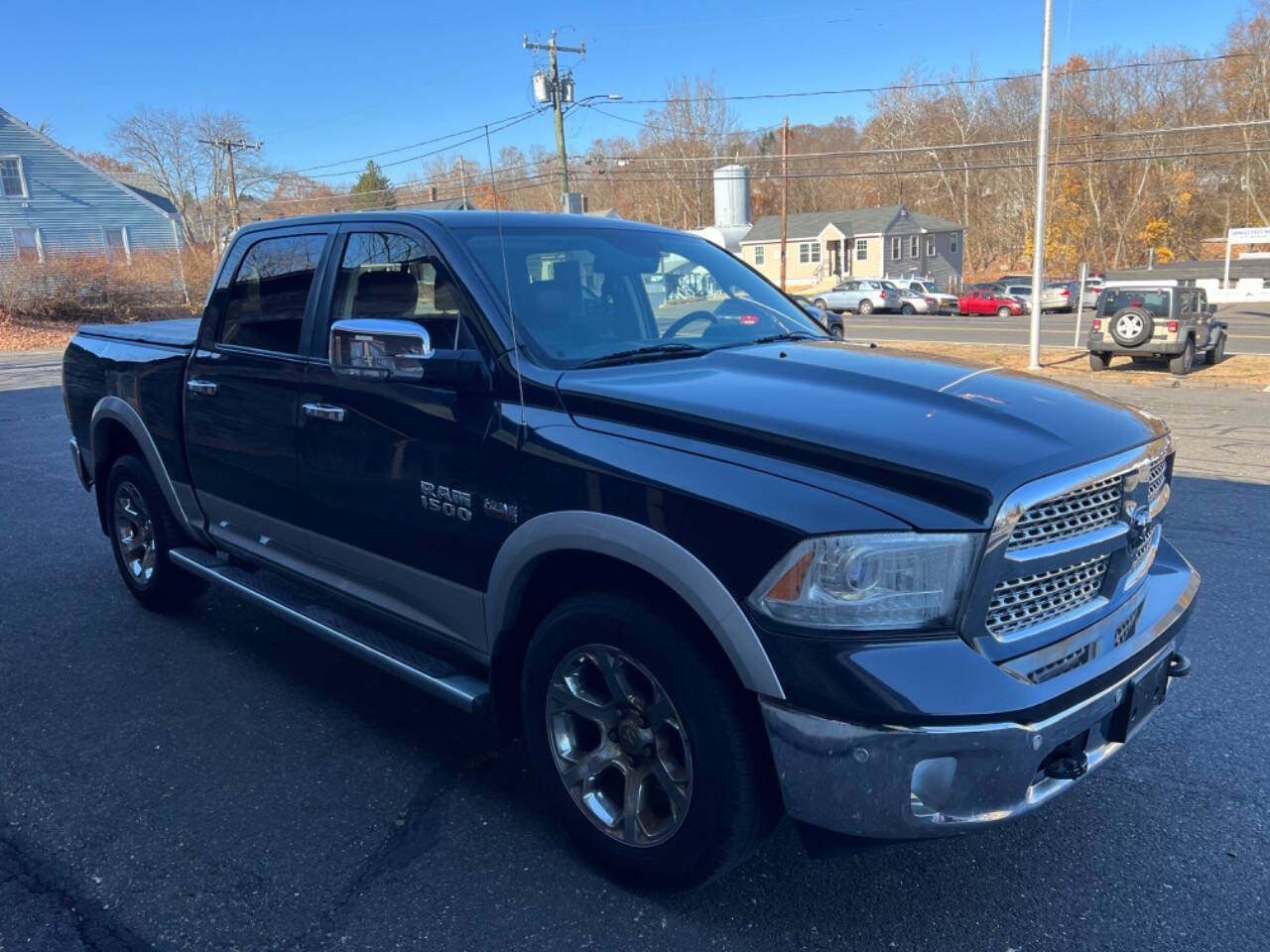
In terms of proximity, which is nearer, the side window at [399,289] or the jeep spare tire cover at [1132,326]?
the side window at [399,289]

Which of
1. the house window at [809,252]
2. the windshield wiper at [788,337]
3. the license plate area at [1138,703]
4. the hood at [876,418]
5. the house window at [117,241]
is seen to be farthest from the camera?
the house window at [809,252]

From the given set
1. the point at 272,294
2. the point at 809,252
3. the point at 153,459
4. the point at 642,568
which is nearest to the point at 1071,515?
the point at 642,568

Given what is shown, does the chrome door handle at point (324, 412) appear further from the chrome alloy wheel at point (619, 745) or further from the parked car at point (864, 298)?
the parked car at point (864, 298)

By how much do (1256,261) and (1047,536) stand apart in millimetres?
55599

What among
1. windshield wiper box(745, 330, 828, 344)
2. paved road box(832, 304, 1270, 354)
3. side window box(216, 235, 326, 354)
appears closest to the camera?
windshield wiper box(745, 330, 828, 344)

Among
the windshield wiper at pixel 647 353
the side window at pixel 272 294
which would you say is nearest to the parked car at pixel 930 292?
the side window at pixel 272 294

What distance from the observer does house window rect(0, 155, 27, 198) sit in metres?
40.1

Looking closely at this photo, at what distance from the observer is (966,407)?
2.66 metres

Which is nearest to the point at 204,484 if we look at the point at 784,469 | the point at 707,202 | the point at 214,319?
the point at 214,319

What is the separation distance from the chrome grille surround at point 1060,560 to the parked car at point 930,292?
44.2m

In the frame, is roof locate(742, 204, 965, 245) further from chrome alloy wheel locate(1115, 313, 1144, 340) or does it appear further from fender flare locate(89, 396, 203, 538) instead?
fender flare locate(89, 396, 203, 538)

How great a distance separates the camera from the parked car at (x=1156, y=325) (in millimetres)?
17656

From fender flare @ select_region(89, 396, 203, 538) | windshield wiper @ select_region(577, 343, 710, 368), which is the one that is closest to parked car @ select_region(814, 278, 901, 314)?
fender flare @ select_region(89, 396, 203, 538)

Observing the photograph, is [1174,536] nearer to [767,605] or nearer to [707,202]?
[767,605]
